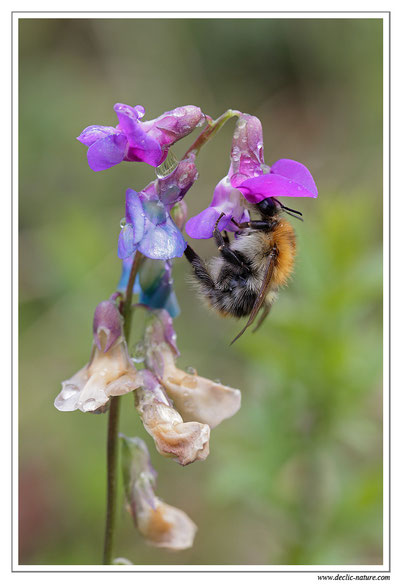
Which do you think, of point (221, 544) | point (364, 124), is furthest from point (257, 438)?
point (364, 124)

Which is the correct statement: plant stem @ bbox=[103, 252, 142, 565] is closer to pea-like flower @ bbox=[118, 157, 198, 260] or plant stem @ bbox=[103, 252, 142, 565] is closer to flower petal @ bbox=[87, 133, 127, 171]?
pea-like flower @ bbox=[118, 157, 198, 260]

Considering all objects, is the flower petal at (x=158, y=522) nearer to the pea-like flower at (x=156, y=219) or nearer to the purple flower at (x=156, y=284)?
the purple flower at (x=156, y=284)

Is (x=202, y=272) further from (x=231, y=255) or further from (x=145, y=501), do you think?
(x=145, y=501)

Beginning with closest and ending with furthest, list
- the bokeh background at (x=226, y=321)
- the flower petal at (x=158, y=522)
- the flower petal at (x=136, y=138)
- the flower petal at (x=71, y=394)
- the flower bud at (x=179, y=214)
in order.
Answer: the flower petal at (x=136, y=138) → the flower petal at (x=71, y=394) → the flower bud at (x=179, y=214) → the flower petal at (x=158, y=522) → the bokeh background at (x=226, y=321)

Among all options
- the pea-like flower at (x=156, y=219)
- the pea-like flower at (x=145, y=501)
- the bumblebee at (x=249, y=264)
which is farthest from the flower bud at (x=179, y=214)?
the pea-like flower at (x=145, y=501)

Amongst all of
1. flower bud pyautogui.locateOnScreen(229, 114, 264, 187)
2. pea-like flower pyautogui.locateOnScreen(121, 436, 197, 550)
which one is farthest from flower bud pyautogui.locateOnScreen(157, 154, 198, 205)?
pea-like flower pyautogui.locateOnScreen(121, 436, 197, 550)

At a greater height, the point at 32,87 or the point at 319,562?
the point at 32,87

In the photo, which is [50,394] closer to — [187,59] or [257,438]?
[257,438]
